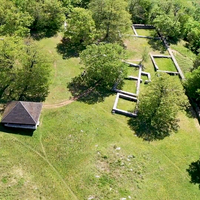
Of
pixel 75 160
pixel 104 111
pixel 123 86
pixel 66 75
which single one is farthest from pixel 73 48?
pixel 75 160

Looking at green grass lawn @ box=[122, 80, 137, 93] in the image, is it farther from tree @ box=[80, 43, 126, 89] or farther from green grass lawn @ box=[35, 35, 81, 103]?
green grass lawn @ box=[35, 35, 81, 103]

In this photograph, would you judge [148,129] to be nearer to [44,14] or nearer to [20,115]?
[20,115]

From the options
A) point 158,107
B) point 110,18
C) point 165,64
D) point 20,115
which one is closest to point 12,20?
point 110,18

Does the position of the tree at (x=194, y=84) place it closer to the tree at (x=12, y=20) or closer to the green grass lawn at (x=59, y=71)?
the green grass lawn at (x=59, y=71)

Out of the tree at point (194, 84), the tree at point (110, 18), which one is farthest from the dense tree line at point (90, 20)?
the tree at point (194, 84)

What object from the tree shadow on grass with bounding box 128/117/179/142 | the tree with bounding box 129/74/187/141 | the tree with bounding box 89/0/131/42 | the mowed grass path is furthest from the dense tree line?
the mowed grass path

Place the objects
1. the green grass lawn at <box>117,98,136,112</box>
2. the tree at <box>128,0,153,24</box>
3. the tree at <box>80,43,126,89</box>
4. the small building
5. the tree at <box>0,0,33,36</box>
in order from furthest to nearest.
Result: the tree at <box>128,0,153,24</box> → the tree at <box>0,0,33,36</box> → the tree at <box>80,43,126,89</box> → the green grass lawn at <box>117,98,136,112</box> → the small building
